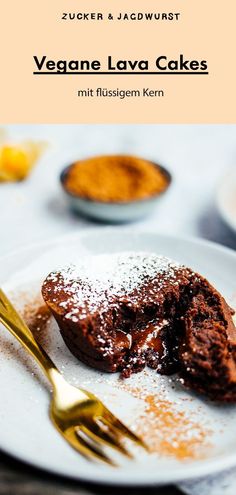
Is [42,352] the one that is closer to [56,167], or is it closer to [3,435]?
[3,435]

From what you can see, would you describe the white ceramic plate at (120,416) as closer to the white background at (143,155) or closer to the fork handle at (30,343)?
the fork handle at (30,343)

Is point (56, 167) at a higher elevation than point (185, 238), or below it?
higher

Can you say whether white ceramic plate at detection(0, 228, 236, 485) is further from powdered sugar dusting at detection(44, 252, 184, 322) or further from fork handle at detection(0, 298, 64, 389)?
powdered sugar dusting at detection(44, 252, 184, 322)

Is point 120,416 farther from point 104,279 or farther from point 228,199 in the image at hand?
point 228,199

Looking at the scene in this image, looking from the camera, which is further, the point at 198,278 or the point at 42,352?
the point at 198,278

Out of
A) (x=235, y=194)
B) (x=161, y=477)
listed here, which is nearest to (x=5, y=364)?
(x=161, y=477)

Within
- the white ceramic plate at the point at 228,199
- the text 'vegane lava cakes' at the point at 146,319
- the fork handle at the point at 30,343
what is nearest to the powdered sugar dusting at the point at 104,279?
the text 'vegane lava cakes' at the point at 146,319

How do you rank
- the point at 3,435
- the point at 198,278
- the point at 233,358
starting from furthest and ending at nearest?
1. the point at 198,278
2. the point at 233,358
3. the point at 3,435
